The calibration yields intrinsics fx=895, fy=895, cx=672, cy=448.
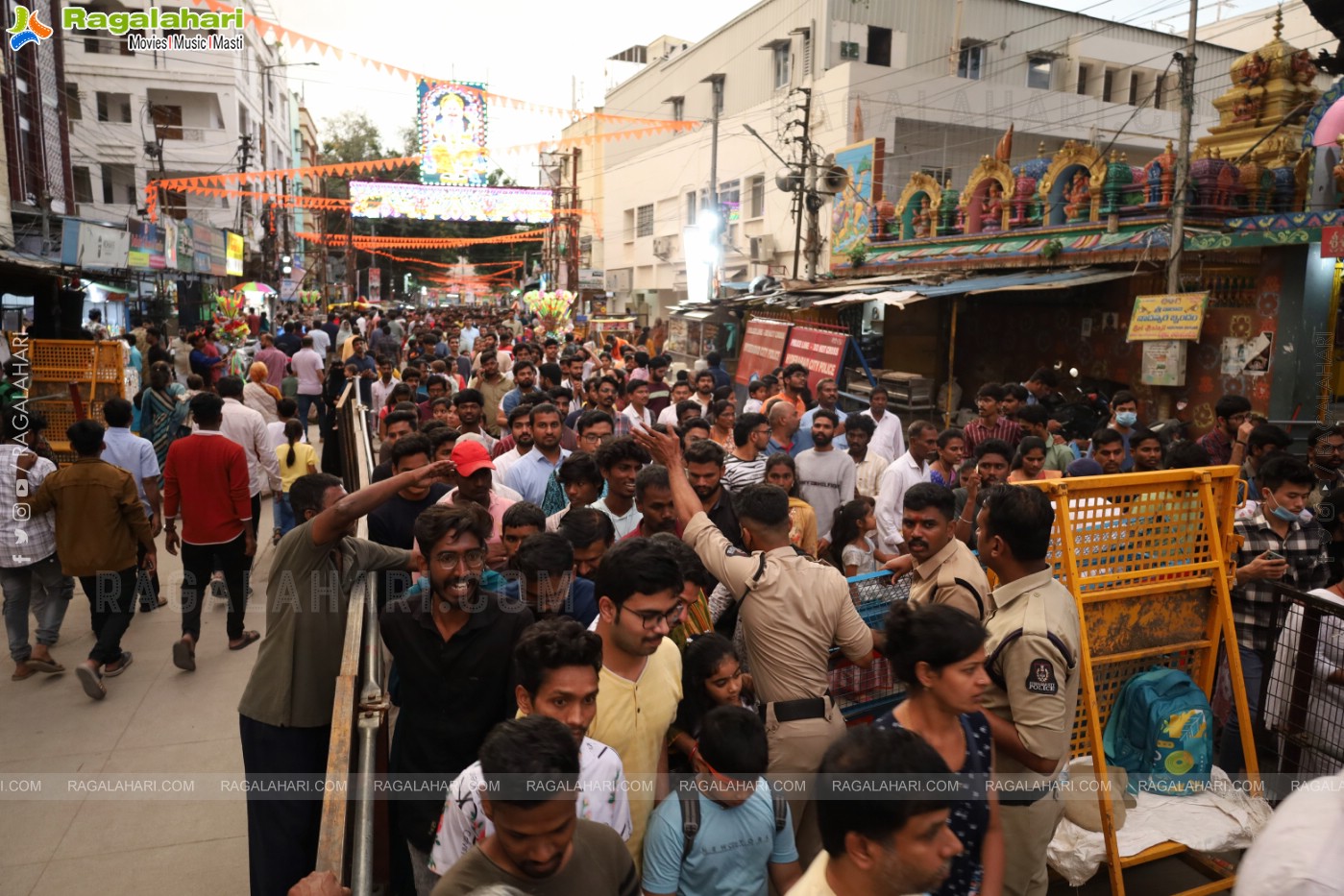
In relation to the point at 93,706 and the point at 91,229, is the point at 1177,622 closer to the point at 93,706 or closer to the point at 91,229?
the point at 93,706

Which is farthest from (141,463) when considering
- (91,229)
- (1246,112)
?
(1246,112)

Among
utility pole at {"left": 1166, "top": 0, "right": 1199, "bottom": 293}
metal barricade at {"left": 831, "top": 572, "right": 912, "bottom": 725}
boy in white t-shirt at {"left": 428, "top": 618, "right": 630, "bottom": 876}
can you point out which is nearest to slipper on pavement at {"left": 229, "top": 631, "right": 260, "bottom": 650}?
metal barricade at {"left": 831, "top": 572, "right": 912, "bottom": 725}

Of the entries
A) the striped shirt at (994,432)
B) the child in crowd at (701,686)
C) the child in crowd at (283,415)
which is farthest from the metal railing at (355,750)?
the striped shirt at (994,432)

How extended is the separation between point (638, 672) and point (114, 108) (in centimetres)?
3769

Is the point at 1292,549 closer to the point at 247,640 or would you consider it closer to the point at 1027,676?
the point at 1027,676

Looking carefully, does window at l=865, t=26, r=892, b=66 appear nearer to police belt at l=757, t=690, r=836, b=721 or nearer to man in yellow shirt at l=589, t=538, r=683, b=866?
police belt at l=757, t=690, r=836, b=721

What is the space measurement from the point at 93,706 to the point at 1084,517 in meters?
5.87

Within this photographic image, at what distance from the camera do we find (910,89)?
25.4 meters

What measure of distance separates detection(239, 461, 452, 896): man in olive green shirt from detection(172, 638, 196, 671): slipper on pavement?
3024 mm

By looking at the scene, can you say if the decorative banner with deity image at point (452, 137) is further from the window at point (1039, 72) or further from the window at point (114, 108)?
the window at point (1039, 72)

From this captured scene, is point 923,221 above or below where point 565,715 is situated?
above

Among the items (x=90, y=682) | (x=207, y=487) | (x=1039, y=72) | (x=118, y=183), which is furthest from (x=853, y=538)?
(x=118, y=183)

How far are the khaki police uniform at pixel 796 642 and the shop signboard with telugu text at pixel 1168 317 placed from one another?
9.98 meters

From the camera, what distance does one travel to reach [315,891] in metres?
2.27
